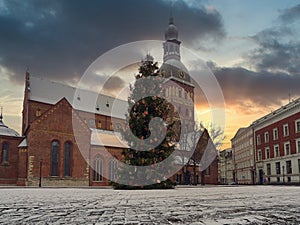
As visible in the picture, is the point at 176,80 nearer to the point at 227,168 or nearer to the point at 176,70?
the point at 176,70

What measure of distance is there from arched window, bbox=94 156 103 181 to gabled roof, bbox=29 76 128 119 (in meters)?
10.1

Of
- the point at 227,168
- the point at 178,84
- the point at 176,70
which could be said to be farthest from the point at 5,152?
the point at 227,168

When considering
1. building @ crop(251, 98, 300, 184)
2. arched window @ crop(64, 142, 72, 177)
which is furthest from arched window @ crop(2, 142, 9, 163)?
building @ crop(251, 98, 300, 184)

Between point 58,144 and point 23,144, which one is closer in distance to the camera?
point 23,144

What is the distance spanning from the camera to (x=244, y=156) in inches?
3152

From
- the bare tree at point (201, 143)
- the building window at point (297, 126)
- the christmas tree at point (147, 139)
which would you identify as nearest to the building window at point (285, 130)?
the building window at point (297, 126)

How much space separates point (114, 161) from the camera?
4581cm

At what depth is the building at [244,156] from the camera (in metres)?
71.2

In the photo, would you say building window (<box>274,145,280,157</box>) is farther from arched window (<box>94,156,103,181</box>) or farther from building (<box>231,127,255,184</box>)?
arched window (<box>94,156,103,181</box>)

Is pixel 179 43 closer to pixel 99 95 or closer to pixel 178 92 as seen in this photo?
pixel 178 92

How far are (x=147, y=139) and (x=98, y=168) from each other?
2263 centimetres

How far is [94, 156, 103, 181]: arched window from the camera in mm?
43278

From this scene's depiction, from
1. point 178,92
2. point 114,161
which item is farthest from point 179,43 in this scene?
point 114,161

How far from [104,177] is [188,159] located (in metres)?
14.0
